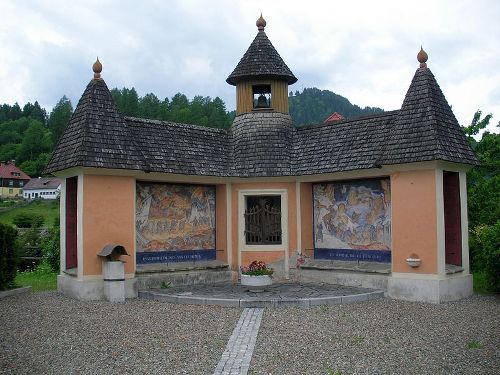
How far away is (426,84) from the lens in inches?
540

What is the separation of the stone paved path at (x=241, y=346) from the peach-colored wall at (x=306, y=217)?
4960 millimetres

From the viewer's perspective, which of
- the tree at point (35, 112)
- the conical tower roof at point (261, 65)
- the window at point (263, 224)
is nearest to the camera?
the window at point (263, 224)

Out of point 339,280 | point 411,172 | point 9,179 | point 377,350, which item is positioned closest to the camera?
point 377,350

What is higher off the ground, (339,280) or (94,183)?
(94,183)

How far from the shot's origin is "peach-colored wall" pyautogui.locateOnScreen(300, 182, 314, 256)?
16.0 m

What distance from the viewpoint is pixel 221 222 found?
1633cm

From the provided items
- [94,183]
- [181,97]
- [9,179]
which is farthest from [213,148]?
[9,179]

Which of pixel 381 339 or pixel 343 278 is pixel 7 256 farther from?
pixel 381 339

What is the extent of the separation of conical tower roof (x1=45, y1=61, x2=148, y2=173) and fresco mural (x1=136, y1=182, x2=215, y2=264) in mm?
1411

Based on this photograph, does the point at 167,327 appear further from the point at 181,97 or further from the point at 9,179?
the point at 9,179

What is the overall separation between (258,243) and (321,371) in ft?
29.4

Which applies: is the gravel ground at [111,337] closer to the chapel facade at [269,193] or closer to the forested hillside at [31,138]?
the chapel facade at [269,193]

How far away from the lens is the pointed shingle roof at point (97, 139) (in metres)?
13.2

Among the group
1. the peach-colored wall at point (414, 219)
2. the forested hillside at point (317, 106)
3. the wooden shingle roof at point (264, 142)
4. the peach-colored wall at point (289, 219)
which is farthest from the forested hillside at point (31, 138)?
the peach-colored wall at point (414, 219)
